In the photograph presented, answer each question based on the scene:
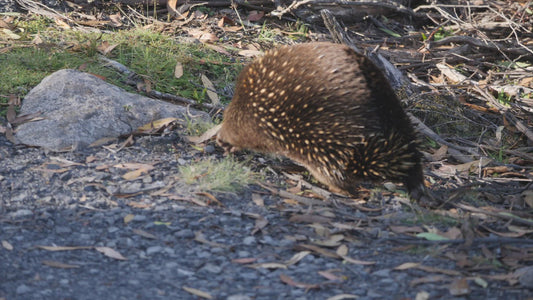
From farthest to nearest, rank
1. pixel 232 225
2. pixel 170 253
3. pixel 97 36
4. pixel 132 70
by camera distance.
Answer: pixel 97 36 < pixel 132 70 < pixel 232 225 < pixel 170 253

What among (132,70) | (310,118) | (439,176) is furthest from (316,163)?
(132,70)

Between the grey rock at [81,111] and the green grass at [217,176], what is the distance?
683mm

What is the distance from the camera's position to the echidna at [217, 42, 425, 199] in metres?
3.45

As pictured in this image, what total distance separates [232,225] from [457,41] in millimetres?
3793

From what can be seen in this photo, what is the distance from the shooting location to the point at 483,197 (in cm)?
389

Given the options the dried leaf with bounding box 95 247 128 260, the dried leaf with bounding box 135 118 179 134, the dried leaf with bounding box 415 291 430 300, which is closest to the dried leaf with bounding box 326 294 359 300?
the dried leaf with bounding box 415 291 430 300

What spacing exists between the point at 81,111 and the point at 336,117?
1858mm

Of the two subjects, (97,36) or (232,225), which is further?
(97,36)

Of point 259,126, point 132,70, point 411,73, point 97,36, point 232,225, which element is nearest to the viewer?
point 232,225

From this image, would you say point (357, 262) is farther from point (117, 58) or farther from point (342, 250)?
point (117, 58)

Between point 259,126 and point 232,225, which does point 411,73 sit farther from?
point 232,225

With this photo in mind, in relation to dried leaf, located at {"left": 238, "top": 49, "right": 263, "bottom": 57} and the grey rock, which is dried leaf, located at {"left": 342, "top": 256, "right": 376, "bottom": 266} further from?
dried leaf, located at {"left": 238, "top": 49, "right": 263, "bottom": 57}

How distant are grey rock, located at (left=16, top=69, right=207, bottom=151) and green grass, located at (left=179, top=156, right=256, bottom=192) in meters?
0.68

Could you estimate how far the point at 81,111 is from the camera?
4191mm
